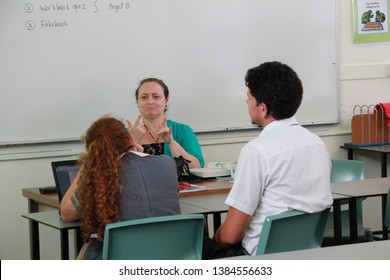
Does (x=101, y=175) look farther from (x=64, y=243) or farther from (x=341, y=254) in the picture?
(x=341, y=254)

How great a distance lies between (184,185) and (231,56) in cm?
166

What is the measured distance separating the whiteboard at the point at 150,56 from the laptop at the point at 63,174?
3.70 feet

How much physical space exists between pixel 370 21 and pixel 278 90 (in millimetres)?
3098

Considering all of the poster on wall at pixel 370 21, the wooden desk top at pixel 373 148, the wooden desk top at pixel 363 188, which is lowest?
the wooden desk top at pixel 373 148

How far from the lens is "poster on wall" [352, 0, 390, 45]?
5.79 meters

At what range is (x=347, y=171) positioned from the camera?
4.48 m

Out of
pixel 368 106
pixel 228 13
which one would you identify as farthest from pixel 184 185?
pixel 368 106

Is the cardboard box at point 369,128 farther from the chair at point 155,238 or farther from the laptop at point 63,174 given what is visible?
the chair at point 155,238

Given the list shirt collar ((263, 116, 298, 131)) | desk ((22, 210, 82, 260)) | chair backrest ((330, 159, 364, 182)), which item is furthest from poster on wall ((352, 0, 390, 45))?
desk ((22, 210, 82, 260))

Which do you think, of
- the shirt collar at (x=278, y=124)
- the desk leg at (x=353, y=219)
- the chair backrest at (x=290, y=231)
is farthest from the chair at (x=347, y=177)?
the shirt collar at (x=278, y=124)

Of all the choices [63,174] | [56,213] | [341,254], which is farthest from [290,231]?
[63,174]

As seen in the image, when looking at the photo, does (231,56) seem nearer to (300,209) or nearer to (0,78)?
(0,78)

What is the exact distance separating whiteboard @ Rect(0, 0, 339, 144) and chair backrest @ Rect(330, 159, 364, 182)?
3.63ft

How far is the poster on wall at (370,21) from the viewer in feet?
19.0
